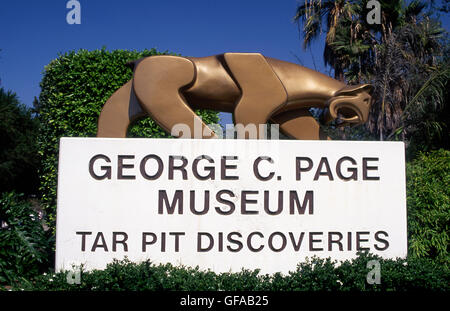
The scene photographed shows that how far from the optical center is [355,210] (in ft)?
15.1

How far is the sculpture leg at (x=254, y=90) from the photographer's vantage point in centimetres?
470

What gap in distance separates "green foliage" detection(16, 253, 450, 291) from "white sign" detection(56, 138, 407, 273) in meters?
0.25

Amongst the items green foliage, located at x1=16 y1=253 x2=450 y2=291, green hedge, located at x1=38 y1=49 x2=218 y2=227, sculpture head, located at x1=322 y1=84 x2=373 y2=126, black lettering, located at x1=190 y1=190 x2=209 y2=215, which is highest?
green hedge, located at x1=38 y1=49 x2=218 y2=227

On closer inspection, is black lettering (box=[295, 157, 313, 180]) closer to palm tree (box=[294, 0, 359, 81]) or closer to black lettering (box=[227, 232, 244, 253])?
black lettering (box=[227, 232, 244, 253])

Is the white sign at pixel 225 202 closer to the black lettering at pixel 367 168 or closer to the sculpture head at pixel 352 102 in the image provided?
the black lettering at pixel 367 168

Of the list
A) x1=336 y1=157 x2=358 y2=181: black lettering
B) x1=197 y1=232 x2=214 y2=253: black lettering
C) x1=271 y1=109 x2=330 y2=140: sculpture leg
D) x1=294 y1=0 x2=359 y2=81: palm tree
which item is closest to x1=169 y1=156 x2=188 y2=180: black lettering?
x1=197 y1=232 x2=214 y2=253: black lettering

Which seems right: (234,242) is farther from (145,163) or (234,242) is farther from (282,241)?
(145,163)

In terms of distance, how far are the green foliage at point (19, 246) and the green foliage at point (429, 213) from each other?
5.54 meters

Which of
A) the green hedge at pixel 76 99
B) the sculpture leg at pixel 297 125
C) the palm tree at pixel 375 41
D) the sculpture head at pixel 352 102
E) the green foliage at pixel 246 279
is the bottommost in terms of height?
the green foliage at pixel 246 279

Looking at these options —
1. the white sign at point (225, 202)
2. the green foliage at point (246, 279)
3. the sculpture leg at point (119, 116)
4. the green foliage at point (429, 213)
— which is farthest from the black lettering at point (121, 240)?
the green foliage at point (429, 213)

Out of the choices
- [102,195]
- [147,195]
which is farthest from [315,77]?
[102,195]

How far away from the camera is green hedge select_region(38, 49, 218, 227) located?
7.18m

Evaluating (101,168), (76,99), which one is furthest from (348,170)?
(76,99)
